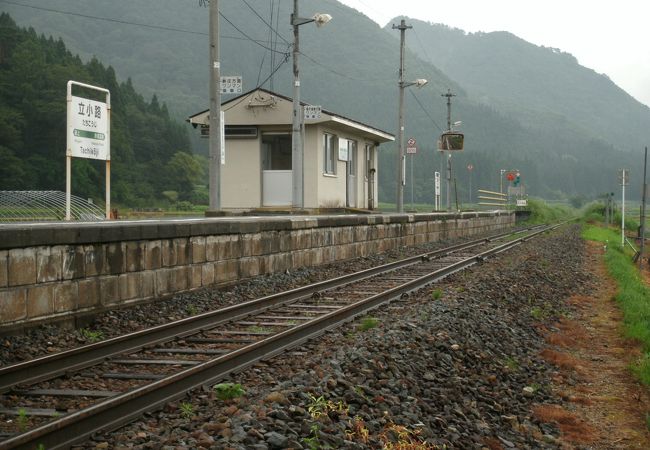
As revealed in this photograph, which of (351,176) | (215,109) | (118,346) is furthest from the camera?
(351,176)

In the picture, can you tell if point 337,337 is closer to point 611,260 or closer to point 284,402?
point 284,402

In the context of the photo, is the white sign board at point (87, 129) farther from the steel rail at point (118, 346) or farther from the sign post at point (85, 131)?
the steel rail at point (118, 346)

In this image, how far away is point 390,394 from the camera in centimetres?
600

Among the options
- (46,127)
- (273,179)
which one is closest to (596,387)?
(273,179)

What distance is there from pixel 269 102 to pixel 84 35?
17126 cm

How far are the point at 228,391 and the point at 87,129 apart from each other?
7534 mm

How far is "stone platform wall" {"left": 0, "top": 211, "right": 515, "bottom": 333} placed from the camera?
788 centimetres

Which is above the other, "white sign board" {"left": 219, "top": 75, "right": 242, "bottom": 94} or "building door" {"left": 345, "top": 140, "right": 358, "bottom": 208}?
"white sign board" {"left": 219, "top": 75, "right": 242, "bottom": 94}

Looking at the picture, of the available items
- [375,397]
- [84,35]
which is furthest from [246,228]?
[84,35]

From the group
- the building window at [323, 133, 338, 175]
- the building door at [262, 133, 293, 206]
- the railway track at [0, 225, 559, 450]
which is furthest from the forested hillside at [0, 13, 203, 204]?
the railway track at [0, 225, 559, 450]

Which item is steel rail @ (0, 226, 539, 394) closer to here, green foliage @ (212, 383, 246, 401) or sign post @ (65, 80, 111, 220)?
green foliage @ (212, 383, 246, 401)

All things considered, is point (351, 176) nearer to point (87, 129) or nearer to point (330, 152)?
point (330, 152)

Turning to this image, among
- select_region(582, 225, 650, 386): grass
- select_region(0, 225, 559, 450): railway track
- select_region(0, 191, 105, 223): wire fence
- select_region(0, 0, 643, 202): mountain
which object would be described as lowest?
select_region(582, 225, 650, 386): grass

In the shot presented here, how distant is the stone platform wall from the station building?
25.9 ft
